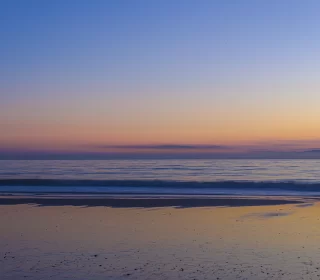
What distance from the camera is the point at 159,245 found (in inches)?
514

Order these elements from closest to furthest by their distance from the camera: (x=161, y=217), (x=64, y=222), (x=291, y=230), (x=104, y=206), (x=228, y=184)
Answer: (x=291, y=230)
(x=64, y=222)
(x=161, y=217)
(x=104, y=206)
(x=228, y=184)

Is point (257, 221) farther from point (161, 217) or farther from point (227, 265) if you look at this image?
point (227, 265)

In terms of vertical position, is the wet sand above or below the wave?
above

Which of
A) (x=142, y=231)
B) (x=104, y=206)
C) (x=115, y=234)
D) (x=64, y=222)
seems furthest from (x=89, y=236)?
(x=104, y=206)

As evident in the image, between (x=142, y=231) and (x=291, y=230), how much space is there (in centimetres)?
488

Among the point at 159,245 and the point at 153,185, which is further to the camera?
the point at 153,185

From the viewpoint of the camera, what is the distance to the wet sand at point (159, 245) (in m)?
10.3

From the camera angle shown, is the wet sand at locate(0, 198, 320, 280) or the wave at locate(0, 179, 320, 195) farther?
the wave at locate(0, 179, 320, 195)

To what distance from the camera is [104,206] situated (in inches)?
944

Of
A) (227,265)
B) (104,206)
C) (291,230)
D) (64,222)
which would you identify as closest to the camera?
(227,265)

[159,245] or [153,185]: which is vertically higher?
[159,245]

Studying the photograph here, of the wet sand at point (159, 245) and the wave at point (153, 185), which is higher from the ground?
the wet sand at point (159, 245)

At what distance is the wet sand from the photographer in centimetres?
1030

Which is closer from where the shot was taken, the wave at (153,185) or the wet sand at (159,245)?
the wet sand at (159,245)
